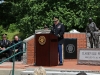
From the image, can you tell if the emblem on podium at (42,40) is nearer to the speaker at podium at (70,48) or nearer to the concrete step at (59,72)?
the concrete step at (59,72)

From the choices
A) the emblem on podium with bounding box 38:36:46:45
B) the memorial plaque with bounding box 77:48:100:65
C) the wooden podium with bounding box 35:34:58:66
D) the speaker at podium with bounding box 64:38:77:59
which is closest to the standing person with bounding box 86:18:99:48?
the speaker at podium with bounding box 64:38:77:59

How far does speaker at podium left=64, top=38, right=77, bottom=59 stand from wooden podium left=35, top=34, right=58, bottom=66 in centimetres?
352

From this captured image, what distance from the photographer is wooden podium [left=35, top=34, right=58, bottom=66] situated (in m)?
11.0

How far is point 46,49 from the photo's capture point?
440 inches

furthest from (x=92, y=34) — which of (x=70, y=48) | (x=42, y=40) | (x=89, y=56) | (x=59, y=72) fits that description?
(x=59, y=72)

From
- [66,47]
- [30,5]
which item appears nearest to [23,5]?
[30,5]

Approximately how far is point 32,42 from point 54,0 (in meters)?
10.6

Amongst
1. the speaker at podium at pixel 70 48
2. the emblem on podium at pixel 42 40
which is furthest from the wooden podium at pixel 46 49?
the speaker at podium at pixel 70 48

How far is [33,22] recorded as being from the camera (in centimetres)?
2348

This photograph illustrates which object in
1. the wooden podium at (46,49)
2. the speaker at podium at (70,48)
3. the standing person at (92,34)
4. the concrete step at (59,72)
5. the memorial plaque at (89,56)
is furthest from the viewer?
the speaker at podium at (70,48)

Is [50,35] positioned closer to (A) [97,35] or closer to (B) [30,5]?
(A) [97,35]

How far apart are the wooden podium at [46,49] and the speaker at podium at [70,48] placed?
3.52 meters

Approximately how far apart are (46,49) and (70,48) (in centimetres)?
397

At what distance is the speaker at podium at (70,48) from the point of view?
587 inches
